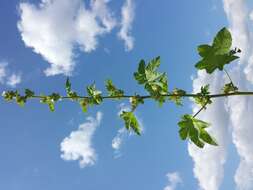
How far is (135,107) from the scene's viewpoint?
564 centimetres

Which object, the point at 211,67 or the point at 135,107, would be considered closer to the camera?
the point at 211,67

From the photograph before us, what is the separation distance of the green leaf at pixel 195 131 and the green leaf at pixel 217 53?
0.65m

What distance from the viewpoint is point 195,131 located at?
4.87 meters

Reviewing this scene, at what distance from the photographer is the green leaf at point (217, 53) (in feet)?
14.3

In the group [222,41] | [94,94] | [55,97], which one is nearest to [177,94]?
[222,41]

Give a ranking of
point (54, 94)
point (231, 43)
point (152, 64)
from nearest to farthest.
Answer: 1. point (231, 43)
2. point (152, 64)
3. point (54, 94)

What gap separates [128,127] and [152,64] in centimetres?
102

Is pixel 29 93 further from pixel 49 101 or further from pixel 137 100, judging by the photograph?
pixel 137 100

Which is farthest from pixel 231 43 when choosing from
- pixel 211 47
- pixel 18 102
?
pixel 18 102

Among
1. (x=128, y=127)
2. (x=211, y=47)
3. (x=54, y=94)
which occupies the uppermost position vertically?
(x=54, y=94)

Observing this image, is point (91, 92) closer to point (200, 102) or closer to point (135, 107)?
point (135, 107)

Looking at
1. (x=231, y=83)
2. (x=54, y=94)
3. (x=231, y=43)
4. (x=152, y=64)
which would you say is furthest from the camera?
(x=54, y=94)

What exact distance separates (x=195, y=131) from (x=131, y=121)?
1207mm

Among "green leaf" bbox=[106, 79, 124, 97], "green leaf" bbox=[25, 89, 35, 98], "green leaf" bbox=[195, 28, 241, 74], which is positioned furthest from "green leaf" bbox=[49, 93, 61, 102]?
"green leaf" bbox=[195, 28, 241, 74]
